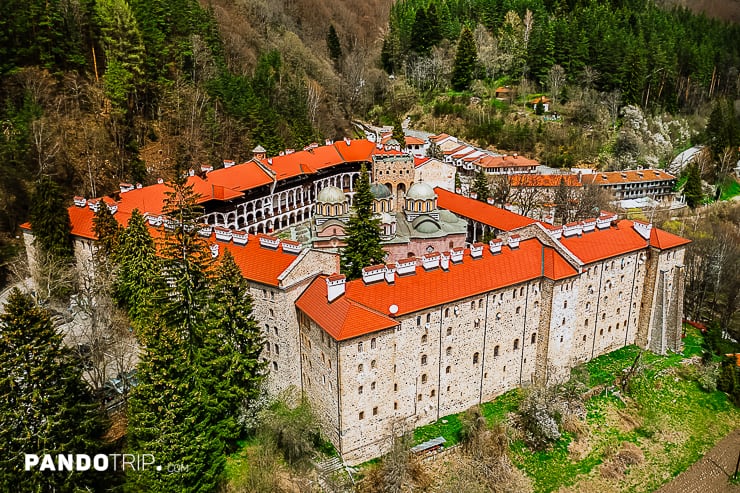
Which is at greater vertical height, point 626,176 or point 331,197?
point 331,197

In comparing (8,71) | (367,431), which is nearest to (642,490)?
(367,431)

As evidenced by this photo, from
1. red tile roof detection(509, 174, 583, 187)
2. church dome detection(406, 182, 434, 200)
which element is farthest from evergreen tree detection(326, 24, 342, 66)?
church dome detection(406, 182, 434, 200)

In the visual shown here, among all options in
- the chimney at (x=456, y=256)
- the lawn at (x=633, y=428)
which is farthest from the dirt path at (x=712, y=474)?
the chimney at (x=456, y=256)

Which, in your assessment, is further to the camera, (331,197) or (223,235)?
(331,197)

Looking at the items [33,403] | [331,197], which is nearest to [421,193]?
[331,197]

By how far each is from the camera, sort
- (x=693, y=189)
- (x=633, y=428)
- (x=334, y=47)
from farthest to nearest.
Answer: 1. (x=334, y=47)
2. (x=693, y=189)
3. (x=633, y=428)

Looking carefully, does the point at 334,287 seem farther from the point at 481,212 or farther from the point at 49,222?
the point at 481,212

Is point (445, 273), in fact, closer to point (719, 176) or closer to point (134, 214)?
point (134, 214)

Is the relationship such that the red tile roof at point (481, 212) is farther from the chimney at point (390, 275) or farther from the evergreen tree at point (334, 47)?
the evergreen tree at point (334, 47)
